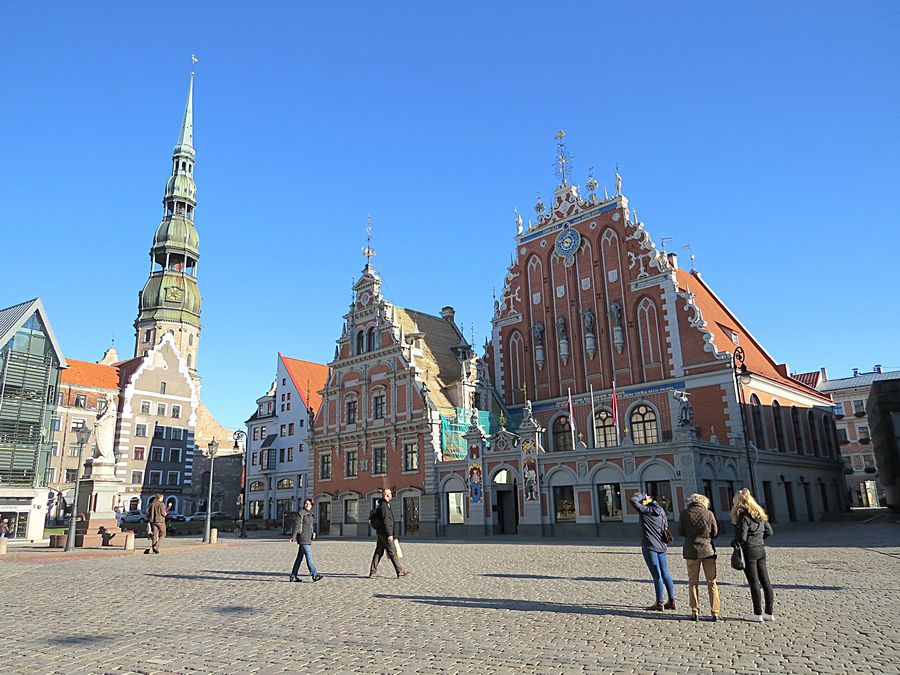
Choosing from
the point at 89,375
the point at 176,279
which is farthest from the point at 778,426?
the point at 176,279

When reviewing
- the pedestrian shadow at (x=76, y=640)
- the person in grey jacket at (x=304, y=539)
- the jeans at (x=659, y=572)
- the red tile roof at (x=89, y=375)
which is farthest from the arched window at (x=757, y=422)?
the red tile roof at (x=89, y=375)

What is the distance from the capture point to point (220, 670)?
728cm

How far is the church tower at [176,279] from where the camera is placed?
299 ft

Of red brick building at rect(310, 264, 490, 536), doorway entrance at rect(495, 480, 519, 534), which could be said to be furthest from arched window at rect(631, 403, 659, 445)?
red brick building at rect(310, 264, 490, 536)

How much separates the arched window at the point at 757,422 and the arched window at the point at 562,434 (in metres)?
9.86

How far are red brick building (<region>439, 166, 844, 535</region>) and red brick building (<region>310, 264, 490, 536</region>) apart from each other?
223cm

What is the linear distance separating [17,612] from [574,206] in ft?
119

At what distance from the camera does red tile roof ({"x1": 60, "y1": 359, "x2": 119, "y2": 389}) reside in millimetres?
62312

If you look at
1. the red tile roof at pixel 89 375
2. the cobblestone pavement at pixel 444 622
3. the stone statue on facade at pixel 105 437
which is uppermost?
the red tile roof at pixel 89 375

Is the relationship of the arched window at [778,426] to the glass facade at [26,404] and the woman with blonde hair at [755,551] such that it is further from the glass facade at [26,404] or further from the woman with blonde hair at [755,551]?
the glass facade at [26,404]

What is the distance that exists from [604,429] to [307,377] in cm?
3418

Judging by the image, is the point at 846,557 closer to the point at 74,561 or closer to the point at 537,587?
the point at 537,587

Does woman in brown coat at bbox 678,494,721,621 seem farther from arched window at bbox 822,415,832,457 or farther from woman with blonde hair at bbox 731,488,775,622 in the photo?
arched window at bbox 822,415,832,457

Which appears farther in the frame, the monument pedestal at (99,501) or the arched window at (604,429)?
the arched window at (604,429)
